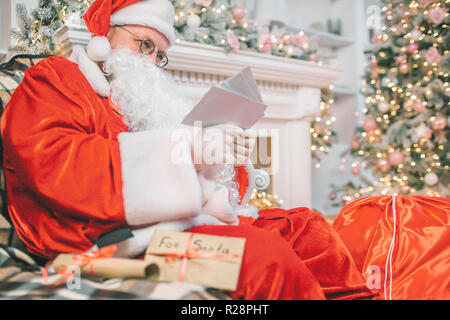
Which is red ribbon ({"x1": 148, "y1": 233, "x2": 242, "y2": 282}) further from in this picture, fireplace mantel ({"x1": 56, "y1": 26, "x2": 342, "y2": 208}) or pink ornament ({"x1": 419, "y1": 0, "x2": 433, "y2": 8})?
pink ornament ({"x1": 419, "y1": 0, "x2": 433, "y2": 8})

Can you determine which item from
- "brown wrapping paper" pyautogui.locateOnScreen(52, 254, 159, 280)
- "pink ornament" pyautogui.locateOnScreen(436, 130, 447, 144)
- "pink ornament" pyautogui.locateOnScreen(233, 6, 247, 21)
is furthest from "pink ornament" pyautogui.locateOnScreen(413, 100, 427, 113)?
"brown wrapping paper" pyautogui.locateOnScreen(52, 254, 159, 280)

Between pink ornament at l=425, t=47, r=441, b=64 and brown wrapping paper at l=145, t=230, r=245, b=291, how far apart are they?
2.74m

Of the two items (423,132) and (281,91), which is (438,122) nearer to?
(423,132)

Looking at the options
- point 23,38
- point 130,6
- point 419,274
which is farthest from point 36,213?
point 419,274

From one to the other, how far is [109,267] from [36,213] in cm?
31

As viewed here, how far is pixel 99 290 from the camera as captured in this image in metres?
0.75

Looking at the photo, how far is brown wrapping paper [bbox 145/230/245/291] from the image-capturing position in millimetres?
751

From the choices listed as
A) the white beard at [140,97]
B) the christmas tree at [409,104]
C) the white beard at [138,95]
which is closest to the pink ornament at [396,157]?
the christmas tree at [409,104]

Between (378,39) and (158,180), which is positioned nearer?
(158,180)

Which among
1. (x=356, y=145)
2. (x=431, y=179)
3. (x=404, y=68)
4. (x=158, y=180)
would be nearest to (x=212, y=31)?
(x=158, y=180)

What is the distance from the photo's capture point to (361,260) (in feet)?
4.01

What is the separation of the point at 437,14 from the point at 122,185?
2.99m

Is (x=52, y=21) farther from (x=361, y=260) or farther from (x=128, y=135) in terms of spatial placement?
(x=361, y=260)

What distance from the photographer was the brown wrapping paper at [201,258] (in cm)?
75
